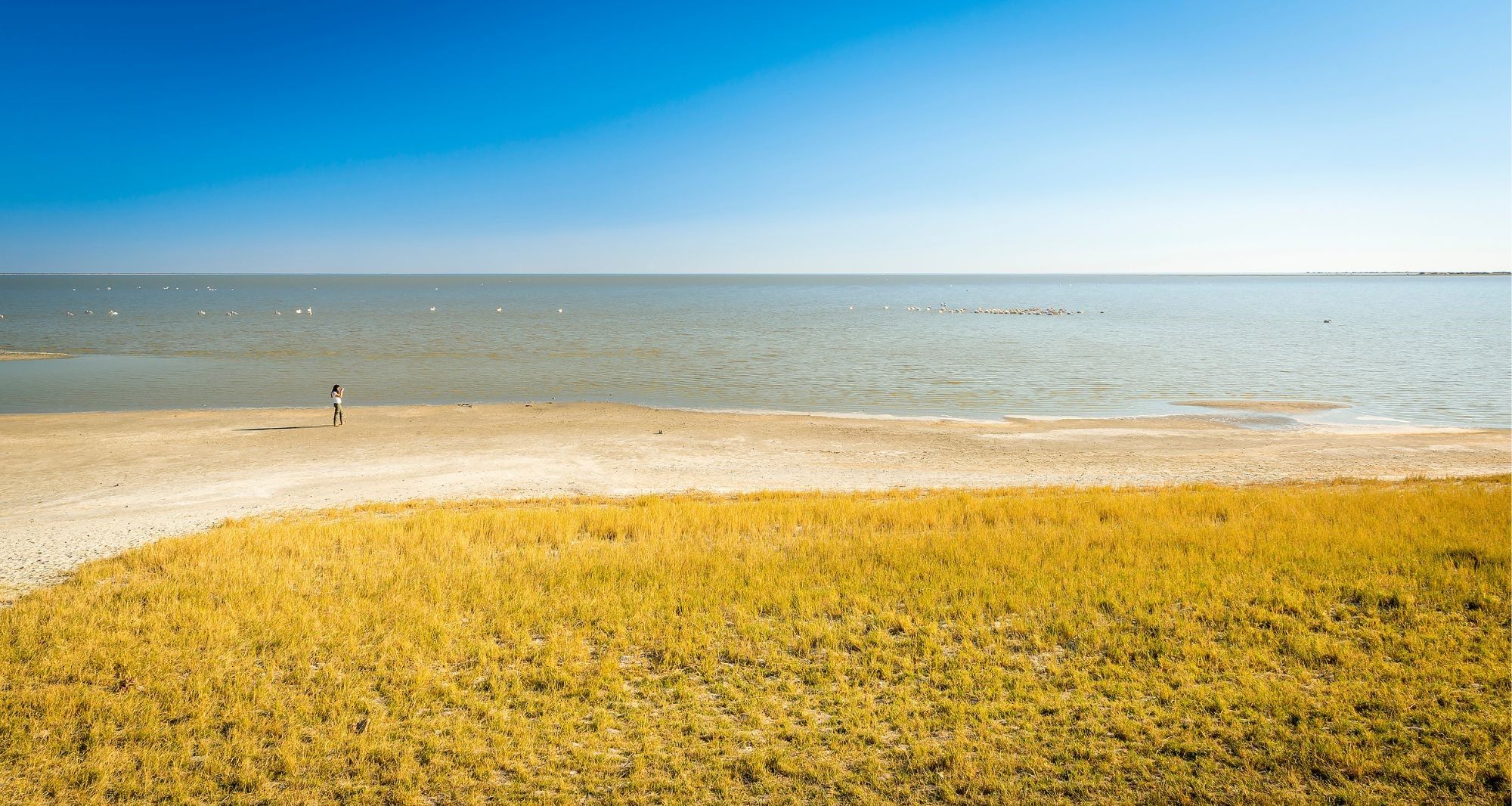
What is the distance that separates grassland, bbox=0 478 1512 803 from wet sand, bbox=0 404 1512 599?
5690mm

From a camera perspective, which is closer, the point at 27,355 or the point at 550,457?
the point at 550,457

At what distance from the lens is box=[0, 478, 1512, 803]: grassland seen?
24.0ft

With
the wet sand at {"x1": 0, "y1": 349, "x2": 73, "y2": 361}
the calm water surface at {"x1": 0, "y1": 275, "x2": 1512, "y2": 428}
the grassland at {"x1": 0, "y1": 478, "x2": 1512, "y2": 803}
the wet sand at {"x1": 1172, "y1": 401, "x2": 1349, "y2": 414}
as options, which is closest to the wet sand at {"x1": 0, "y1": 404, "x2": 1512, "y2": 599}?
the grassland at {"x1": 0, "y1": 478, "x2": 1512, "y2": 803}

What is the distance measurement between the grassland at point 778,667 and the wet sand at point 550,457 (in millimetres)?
5690

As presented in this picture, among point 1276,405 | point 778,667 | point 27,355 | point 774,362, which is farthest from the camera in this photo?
point 774,362

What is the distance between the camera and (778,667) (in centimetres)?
954

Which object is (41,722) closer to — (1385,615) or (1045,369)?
(1385,615)

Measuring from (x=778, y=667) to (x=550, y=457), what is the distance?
67.1 ft

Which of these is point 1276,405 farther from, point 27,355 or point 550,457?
point 27,355

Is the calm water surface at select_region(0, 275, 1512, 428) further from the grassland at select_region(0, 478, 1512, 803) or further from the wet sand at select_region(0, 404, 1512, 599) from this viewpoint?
the grassland at select_region(0, 478, 1512, 803)

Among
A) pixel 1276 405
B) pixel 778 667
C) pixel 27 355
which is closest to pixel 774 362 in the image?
pixel 1276 405

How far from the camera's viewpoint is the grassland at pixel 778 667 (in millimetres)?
7312

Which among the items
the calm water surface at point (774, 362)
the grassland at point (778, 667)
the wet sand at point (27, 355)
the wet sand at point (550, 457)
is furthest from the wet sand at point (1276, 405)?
the wet sand at point (27, 355)

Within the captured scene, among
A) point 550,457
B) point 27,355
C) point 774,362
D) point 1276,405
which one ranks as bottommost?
point 550,457
